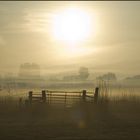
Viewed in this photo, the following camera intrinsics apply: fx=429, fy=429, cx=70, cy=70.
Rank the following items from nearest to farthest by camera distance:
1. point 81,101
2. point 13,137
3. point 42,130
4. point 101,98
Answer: point 13,137
point 42,130
point 81,101
point 101,98

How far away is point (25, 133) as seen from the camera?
1986 centimetres

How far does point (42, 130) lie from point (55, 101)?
12.0 metres

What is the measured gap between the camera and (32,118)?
2864cm

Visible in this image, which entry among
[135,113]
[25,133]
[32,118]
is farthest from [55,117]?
[25,133]

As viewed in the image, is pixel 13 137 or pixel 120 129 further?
pixel 120 129

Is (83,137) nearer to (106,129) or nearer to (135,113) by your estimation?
(106,129)

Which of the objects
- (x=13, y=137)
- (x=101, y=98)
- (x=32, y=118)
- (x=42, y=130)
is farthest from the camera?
(x=101, y=98)

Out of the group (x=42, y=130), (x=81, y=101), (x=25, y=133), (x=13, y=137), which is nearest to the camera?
(x=13, y=137)

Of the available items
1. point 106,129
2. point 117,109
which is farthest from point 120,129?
point 117,109

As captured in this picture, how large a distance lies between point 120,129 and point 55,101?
11949mm

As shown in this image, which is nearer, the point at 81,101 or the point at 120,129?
the point at 120,129

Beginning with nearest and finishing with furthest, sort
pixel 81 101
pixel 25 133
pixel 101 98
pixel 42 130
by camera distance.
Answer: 1. pixel 25 133
2. pixel 42 130
3. pixel 81 101
4. pixel 101 98

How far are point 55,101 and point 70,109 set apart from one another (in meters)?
1.88

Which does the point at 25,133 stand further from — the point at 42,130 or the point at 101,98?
the point at 101,98
